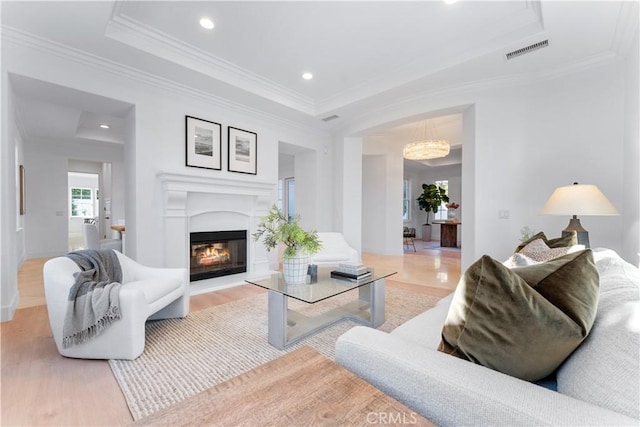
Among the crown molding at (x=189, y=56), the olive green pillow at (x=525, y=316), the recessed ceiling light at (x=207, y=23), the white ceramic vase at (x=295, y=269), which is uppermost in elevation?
the recessed ceiling light at (x=207, y=23)

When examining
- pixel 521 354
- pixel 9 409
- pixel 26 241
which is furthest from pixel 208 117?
pixel 26 241

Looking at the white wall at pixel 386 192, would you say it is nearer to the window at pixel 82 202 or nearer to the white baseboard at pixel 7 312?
the white baseboard at pixel 7 312

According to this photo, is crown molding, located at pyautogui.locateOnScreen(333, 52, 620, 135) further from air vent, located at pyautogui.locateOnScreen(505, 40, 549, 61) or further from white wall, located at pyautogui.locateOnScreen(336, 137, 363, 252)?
white wall, located at pyautogui.locateOnScreen(336, 137, 363, 252)

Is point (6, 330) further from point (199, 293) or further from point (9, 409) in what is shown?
point (199, 293)

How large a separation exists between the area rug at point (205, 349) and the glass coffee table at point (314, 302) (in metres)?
0.07

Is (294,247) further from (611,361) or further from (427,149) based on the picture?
(427,149)

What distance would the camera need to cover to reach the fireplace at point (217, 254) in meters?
3.90

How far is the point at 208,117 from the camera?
3.99 metres

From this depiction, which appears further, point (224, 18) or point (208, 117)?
point (208, 117)

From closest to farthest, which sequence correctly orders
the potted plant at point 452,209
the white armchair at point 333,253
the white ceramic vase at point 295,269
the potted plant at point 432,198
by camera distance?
the white ceramic vase at point 295,269
the white armchair at point 333,253
the potted plant at point 452,209
the potted plant at point 432,198

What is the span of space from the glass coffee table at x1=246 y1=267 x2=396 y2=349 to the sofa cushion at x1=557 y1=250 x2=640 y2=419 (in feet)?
4.57

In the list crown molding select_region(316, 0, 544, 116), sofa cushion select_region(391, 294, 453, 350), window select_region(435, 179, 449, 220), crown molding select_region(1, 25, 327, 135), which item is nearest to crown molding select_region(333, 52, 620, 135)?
crown molding select_region(316, 0, 544, 116)

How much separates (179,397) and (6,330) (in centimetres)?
210

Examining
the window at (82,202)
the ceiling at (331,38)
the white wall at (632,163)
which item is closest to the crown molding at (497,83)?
the ceiling at (331,38)
